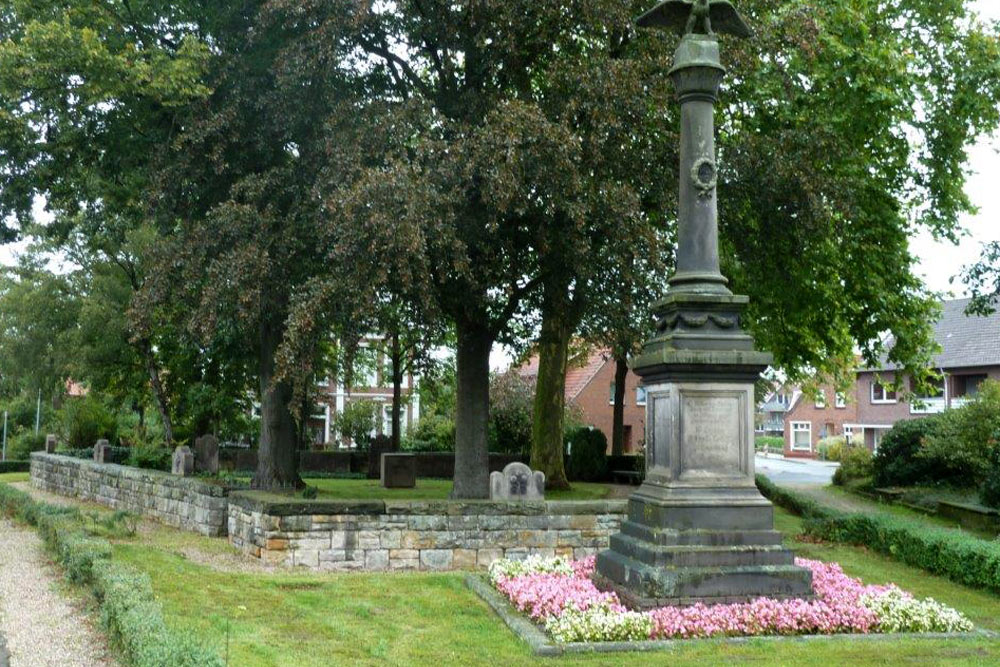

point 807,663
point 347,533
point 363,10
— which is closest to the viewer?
point 807,663

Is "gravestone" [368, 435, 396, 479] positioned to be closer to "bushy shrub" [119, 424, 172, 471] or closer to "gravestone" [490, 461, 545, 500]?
"bushy shrub" [119, 424, 172, 471]

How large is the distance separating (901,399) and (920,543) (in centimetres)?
1181

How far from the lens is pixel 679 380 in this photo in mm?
9711

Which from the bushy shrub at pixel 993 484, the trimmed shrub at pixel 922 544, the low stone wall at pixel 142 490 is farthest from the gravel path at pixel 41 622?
the bushy shrub at pixel 993 484

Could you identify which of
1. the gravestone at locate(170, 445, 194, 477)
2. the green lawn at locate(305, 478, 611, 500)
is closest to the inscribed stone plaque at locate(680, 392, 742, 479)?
the green lawn at locate(305, 478, 611, 500)

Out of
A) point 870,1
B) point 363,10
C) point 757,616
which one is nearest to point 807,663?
point 757,616

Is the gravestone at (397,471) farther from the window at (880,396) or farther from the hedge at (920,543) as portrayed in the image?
the window at (880,396)

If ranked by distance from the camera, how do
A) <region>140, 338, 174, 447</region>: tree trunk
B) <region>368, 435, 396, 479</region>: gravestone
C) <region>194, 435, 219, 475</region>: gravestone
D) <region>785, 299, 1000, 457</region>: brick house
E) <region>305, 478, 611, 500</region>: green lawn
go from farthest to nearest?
<region>785, 299, 1000, 457</region>: brick house, <region>368, 435, 396, 479</region>: gravestone, <region>140, 338, 174, 447</region>: tree trunk, <region>194, 435, 219, 475</region>: gravestone, <region>305, 478, 611, 500</region>: green lawn

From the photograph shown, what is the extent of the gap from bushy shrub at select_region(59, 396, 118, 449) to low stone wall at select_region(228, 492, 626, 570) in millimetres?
22533

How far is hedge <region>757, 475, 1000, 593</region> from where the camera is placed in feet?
40.9

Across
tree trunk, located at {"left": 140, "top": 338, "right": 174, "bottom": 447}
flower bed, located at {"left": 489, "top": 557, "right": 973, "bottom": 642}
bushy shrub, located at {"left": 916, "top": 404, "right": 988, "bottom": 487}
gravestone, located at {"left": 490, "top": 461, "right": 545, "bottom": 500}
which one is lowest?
flower bed, located at {"left": 489, "top": 557, "right": 973, "bottom": 642}

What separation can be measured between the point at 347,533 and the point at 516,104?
6657 millimetres

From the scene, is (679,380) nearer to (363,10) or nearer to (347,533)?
(347,533)

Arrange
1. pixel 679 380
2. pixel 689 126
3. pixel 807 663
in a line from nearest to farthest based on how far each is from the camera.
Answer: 1. pixel 807 663
2. pixel 679 380
3. pixel 689 126
